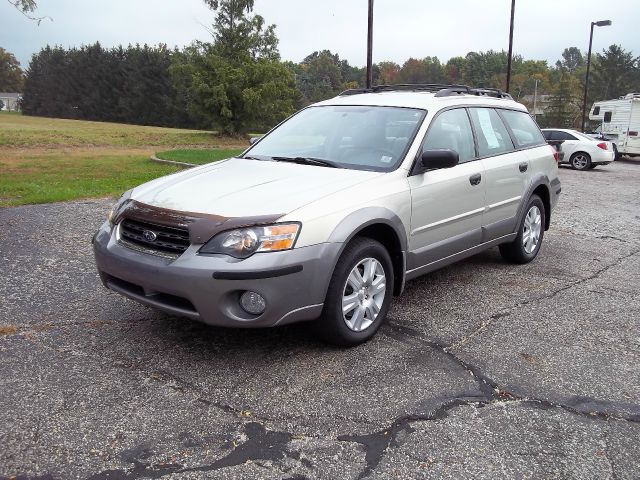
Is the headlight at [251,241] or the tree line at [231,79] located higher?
the tree line at [231,79]

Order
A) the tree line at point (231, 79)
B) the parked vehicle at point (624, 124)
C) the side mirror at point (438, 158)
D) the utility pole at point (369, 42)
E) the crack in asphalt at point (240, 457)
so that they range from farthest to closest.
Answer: the tree line at point (231, 79) < the parked vehicle at point (624, 124) < the utility pole at point (369, 42) < the side mirror at point (438, 158) < the crack in asphalt at point (240, 457)

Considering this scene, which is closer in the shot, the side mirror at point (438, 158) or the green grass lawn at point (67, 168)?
the side mirror at point (438, 158)

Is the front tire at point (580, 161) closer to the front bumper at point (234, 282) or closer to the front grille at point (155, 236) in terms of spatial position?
the front bumper at point (234, 282)

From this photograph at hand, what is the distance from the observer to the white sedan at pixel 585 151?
1984 centimetres

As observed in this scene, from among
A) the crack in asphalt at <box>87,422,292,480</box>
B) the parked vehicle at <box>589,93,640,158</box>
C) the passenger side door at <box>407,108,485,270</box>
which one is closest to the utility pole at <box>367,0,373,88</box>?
the passenger side door at <box>407,108,485,270</box>

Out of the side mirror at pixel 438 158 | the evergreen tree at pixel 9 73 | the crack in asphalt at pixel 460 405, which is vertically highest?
the evergreen tree at pixel 9 73

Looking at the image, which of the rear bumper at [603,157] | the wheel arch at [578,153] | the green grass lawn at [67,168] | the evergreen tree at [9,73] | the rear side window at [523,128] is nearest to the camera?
the rear side window at [523,128]

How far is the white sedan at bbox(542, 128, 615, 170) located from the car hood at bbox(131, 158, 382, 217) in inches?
696

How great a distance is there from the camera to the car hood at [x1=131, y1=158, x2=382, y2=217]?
3625mm

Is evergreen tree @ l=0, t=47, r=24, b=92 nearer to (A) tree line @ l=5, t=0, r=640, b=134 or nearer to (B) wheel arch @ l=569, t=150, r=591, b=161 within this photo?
(A) tree line @ l=5, t=0, r=640, b=134

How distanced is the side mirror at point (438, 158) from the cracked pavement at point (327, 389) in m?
1.16

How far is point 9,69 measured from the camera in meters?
116

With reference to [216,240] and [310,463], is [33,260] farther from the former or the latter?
[310,463]

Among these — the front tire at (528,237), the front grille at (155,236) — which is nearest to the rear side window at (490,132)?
the front tire at (528,237)
